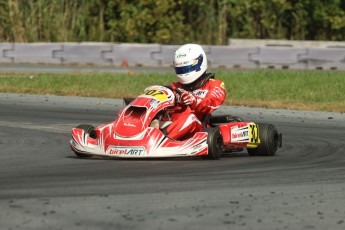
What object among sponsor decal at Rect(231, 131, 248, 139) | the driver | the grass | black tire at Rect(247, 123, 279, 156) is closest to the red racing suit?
the driver

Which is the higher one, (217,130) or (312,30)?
(217,130)

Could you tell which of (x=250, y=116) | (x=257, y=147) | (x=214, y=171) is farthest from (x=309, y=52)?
(x=214, y=171)

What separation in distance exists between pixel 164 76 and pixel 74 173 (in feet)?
46.8

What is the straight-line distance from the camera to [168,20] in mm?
33438

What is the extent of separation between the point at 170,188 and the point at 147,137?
2.05 meters

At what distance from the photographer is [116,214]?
7156 millimetres

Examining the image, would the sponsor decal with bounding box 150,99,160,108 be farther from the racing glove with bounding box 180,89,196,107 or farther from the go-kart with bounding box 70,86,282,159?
the racing glove with bounding box 180,89,196,107

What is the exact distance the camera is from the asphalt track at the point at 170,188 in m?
7.01

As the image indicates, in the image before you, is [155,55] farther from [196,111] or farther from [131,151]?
[131,151]

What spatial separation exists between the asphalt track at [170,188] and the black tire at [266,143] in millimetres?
185

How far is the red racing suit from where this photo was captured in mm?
10797

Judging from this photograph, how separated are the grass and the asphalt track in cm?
543

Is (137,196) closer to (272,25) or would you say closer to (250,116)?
(250,116)

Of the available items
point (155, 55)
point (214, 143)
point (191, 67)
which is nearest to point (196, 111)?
point (191, 67)
